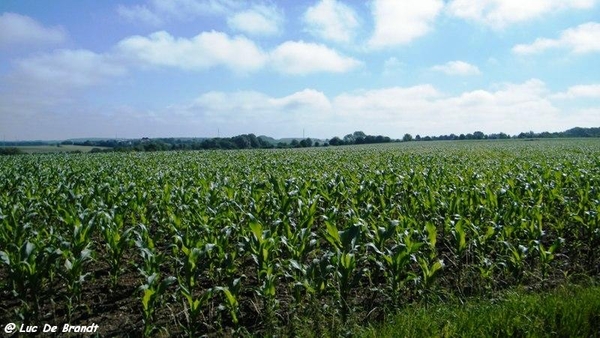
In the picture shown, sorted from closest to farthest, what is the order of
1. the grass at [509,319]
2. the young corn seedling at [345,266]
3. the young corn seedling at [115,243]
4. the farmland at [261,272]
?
the grass at [509,319] < the farmland at [261,272] < the young corn seedling at [345,266] < the young corn seedling at [115,243]

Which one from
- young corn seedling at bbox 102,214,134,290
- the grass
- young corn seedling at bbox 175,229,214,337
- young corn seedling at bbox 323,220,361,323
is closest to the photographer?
the grass

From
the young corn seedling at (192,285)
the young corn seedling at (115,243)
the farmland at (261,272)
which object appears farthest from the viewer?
the young corn seedling at (115,243)

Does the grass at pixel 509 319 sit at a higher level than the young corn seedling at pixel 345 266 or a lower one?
lower

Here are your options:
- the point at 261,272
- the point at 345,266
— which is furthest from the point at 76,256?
the point at 345,266

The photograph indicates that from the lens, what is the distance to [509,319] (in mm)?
3787

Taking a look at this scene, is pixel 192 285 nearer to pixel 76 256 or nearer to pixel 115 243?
Result: pixel 115 243

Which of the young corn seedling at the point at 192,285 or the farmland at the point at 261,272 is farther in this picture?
the farmland at the point at 261,272

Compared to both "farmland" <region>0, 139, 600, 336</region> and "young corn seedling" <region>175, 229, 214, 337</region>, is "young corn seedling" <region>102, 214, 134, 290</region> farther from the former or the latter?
"young corn seedling" <region>175, 229, 214, 337</region>

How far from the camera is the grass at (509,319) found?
12.0 feet

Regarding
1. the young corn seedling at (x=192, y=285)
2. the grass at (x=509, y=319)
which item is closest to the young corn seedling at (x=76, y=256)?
the young corn seedling at (x=192, y=285)

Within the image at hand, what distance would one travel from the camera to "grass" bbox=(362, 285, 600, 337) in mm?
3657

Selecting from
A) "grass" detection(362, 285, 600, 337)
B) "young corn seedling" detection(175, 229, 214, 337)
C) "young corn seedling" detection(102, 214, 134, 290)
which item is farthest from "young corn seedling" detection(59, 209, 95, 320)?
"grass" detection(362, 285, 600, 337)

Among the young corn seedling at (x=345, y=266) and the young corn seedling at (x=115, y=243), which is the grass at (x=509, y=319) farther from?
the young corn seedling at (x=115, y=243)

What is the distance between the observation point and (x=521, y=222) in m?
6.39
